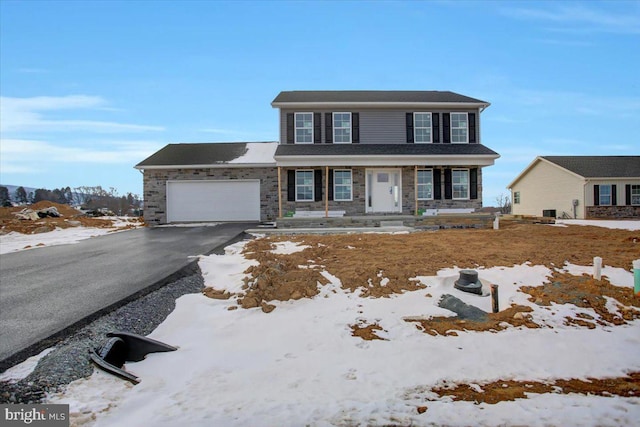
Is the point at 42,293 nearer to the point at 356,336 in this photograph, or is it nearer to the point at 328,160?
the point at 356,336

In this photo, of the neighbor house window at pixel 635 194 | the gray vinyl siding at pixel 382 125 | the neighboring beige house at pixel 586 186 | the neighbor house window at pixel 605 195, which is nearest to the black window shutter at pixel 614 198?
the neighboring beige house at pixel 586 186

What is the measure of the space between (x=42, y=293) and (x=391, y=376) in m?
5.28

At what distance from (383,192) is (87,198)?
123ft

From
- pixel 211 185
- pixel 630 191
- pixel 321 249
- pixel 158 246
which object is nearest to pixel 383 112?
pixel 211 185

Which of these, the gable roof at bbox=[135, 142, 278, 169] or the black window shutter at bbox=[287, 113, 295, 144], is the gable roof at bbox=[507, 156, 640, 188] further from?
the gable roof at bbox=[135, 142, 278, 169]

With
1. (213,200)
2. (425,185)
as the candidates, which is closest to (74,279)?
(213,200)

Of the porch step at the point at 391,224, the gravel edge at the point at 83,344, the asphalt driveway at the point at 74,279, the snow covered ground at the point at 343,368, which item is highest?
the porch step at the point at 391,224

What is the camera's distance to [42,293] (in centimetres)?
529

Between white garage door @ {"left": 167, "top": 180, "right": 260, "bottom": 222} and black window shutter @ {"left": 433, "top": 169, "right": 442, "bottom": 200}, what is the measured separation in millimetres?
8121

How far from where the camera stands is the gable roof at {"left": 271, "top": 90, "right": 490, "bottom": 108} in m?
15.6

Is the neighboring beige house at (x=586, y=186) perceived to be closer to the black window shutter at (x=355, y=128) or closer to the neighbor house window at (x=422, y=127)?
the neighbor house window at (x=422, y=127)

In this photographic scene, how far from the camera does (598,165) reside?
73.2 feet

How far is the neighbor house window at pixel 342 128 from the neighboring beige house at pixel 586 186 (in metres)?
15.0

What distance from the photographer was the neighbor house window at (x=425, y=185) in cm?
1550
